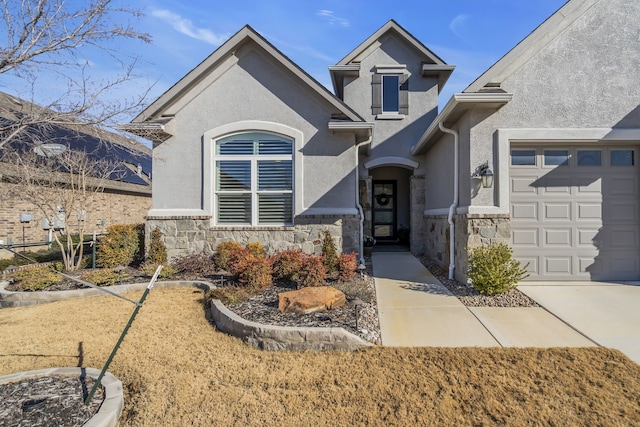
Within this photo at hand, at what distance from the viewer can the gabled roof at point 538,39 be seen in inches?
261

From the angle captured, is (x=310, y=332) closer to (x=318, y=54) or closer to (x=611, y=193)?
(x=611, y=193)

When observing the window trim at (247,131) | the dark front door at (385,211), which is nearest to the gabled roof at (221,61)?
the window trim at (247,131)

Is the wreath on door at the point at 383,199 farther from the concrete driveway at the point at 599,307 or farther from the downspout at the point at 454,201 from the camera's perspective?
the concrete driveway at the point at 599,307

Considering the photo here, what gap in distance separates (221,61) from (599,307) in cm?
974

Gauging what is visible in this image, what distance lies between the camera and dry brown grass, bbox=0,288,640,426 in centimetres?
290

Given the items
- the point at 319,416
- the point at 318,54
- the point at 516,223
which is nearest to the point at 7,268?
the point at 319,416

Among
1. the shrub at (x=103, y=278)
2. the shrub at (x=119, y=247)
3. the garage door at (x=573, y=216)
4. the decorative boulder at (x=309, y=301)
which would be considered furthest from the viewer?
the shrub at (x=119, y=247)

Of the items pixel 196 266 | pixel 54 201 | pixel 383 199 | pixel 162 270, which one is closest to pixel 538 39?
pixel 383 199

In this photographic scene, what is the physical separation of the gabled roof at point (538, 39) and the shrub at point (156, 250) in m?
8.27

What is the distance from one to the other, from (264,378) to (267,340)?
28.1 inches

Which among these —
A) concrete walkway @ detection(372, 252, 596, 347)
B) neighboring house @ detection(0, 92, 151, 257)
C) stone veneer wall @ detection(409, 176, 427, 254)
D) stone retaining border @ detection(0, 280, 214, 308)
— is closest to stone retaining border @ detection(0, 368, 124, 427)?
neighboring house @ detection(0, 92, 151, 257)

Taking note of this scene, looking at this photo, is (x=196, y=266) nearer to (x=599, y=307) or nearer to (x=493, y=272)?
(x=493, y=272)

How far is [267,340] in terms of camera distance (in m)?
4.21

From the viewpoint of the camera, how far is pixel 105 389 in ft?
10.5
